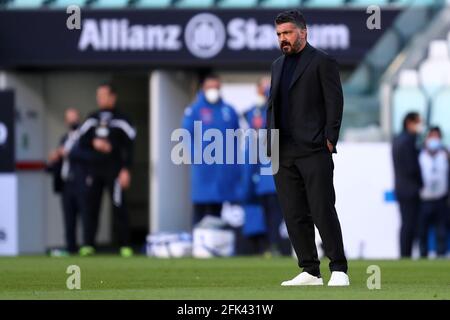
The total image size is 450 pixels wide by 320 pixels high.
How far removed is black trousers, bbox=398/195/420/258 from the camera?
20156 mm

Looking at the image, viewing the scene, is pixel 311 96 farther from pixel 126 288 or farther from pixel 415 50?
pixel 415 50

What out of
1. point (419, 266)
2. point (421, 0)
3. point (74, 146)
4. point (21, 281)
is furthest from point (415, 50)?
point (21, 281)

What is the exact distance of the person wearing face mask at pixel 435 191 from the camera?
2139cm

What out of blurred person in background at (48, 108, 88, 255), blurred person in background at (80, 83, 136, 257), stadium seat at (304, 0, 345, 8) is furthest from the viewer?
stadium seat at (304, 0, 345, 8)

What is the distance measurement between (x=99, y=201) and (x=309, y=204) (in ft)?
31.6

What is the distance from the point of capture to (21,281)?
1377cm

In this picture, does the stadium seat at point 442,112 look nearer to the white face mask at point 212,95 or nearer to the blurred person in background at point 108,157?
the white face mask at point 212,95

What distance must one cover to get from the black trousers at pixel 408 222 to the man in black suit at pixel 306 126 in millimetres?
8168

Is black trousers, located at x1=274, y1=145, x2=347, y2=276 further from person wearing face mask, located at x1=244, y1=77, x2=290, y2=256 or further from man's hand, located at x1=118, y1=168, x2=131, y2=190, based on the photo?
man's hand, located at x1=118, y1=168, x2=131, y2=190

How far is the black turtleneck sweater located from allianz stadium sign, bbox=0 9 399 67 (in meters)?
10.9

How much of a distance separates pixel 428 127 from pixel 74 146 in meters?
5.01

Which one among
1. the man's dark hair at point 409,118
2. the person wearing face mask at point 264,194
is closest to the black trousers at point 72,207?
the person wearing face mask at point 264,194

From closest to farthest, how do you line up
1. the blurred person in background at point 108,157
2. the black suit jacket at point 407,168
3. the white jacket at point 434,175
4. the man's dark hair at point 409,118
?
the black suit jacket at point 407,168 → the man's dark hair at point 409,118 → the blurred person in background at point 108,157 → the white jacket at point 434,175

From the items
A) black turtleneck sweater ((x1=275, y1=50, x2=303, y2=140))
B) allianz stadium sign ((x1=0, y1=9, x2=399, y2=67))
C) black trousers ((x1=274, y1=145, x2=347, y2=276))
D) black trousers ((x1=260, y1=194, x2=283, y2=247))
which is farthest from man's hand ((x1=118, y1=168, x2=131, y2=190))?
black turtleneck sweater ((x1=275, y1=50, x2=303, y2=140))
